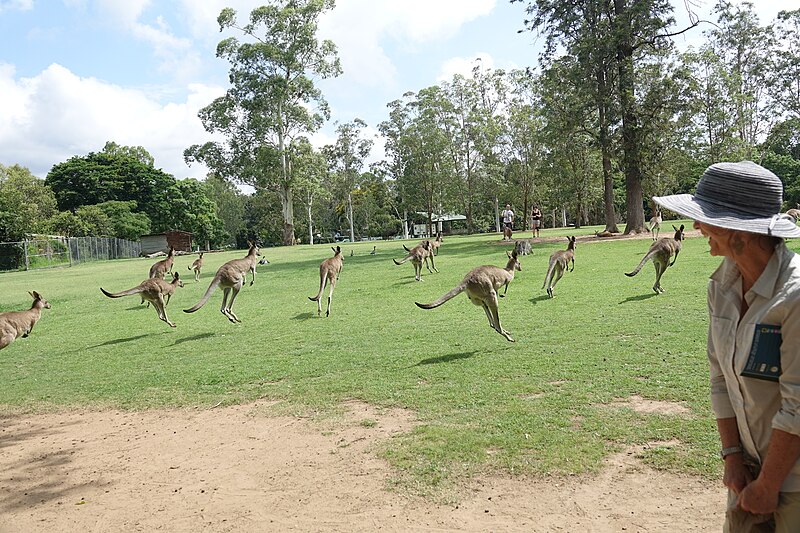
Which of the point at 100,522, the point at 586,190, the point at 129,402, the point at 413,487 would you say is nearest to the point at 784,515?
the point at 413,487

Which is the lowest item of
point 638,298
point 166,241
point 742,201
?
point 638,298

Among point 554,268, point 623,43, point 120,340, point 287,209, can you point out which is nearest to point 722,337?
point 554,268

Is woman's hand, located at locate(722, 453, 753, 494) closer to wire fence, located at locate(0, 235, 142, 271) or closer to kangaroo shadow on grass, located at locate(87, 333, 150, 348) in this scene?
kangaroo shadow on grass, located at locate(87, 333, 150, 348)

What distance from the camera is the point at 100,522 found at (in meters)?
4.47

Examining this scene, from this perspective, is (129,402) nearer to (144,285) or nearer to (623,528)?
(144,285)

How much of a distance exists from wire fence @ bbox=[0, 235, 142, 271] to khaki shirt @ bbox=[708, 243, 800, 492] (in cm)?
4416

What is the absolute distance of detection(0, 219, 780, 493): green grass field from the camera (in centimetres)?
511

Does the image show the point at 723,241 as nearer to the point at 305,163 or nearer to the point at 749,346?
the point at 749,346

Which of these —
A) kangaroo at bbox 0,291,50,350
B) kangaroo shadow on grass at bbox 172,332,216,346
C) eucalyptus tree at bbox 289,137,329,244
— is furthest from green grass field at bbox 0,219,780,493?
eucalyptus tree at bbox 289,137,329,244

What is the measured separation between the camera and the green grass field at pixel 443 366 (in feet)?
16.8

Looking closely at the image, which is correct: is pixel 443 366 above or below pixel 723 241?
below

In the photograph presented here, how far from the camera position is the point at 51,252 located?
42031 millimetres

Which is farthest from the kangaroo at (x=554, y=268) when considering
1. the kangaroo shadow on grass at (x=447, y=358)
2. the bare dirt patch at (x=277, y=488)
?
the bare dirt patch at (x=277, y=488)

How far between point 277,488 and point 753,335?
385 cm
